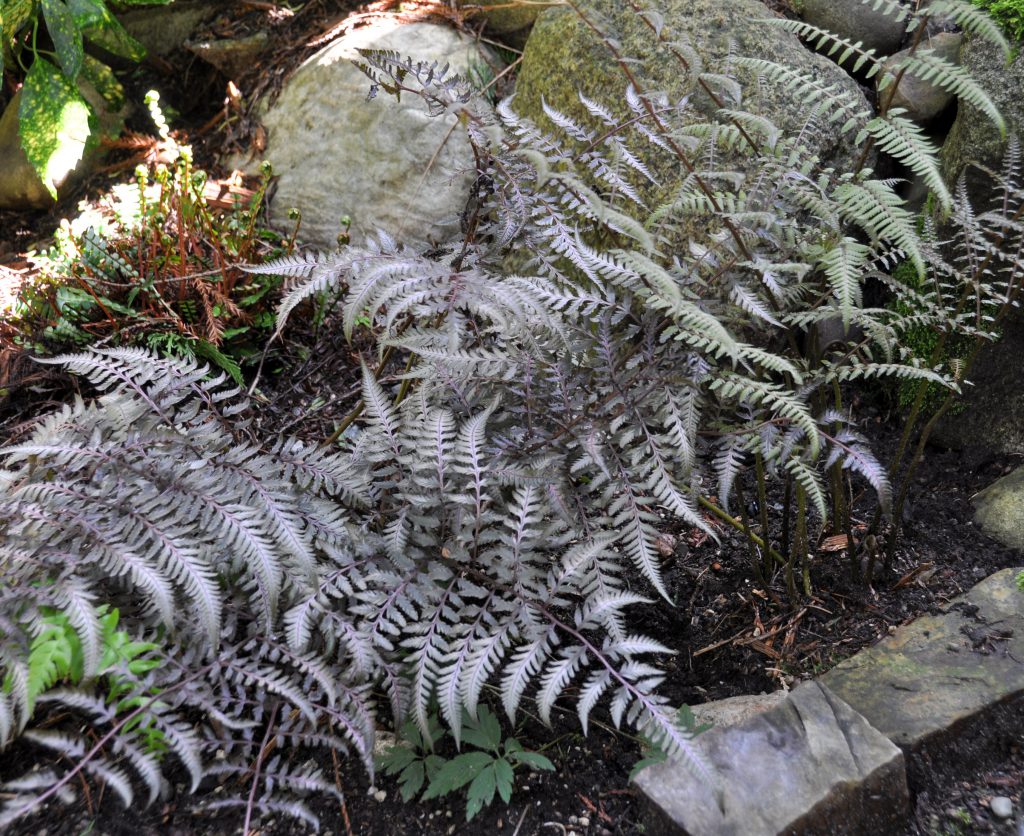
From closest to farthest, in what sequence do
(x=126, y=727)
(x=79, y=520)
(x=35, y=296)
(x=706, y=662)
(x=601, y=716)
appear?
(x=126, y=727) < (x=79, y=520) < (x=601, y=716) < (x=706, y=662) < (x=35, y=296)

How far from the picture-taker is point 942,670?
6.88 ft

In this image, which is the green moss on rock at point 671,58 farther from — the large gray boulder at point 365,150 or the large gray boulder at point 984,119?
the large gray boulder at point 365,150

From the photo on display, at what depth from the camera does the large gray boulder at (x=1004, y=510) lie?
256 centimetres

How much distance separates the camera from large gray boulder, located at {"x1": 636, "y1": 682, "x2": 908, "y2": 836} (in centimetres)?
171

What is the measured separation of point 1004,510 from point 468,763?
188 cm

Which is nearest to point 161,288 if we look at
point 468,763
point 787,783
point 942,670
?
point 468,763

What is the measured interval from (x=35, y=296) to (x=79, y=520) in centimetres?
211

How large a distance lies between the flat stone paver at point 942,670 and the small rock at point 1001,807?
0.52ft

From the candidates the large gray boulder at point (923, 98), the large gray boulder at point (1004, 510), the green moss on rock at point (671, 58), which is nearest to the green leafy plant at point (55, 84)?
the green moss on rock at point (671, 58)

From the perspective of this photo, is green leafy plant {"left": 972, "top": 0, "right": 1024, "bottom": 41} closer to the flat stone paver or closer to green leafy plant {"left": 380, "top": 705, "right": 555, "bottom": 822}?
the flat stone paver

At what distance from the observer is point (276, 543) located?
195 centimetres

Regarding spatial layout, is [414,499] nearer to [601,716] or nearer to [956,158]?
[601,716]

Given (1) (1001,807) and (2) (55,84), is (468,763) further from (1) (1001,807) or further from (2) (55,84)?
(2) (55,84)

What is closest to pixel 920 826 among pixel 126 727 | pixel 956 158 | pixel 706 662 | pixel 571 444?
pixel 706 662
